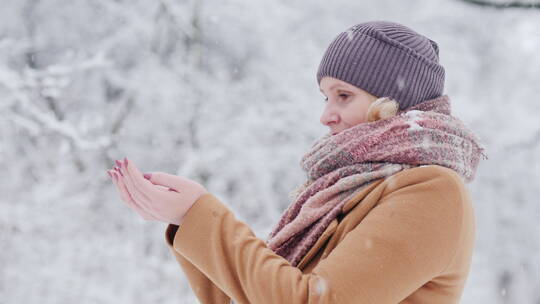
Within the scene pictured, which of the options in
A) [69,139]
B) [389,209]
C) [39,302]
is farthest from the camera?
[69,139]

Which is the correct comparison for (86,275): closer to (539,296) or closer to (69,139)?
(69,139)

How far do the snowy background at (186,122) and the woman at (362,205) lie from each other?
4.18m

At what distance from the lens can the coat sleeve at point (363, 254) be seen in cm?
77

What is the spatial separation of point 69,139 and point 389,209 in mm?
5139

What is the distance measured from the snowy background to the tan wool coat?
14.4ft

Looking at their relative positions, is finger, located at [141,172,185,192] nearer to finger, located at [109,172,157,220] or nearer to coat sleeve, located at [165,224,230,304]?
finger, located at [109,172,157,220]

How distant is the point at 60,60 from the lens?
538 centimetres

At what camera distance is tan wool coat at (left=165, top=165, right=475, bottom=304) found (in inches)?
30.5

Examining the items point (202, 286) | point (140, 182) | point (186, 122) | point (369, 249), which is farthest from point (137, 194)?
point (186, 122)

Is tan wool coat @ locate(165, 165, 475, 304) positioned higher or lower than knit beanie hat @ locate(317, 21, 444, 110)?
lower

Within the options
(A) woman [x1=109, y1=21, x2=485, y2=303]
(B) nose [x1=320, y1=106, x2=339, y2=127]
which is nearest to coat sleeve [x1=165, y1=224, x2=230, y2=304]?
(A) woman [x1=109, y1=21, x2=485, y2=303]

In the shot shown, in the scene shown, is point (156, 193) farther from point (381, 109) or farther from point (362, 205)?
point (381, 109)

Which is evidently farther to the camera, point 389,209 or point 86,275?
point 86,275

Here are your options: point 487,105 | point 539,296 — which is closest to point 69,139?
point 487,105
